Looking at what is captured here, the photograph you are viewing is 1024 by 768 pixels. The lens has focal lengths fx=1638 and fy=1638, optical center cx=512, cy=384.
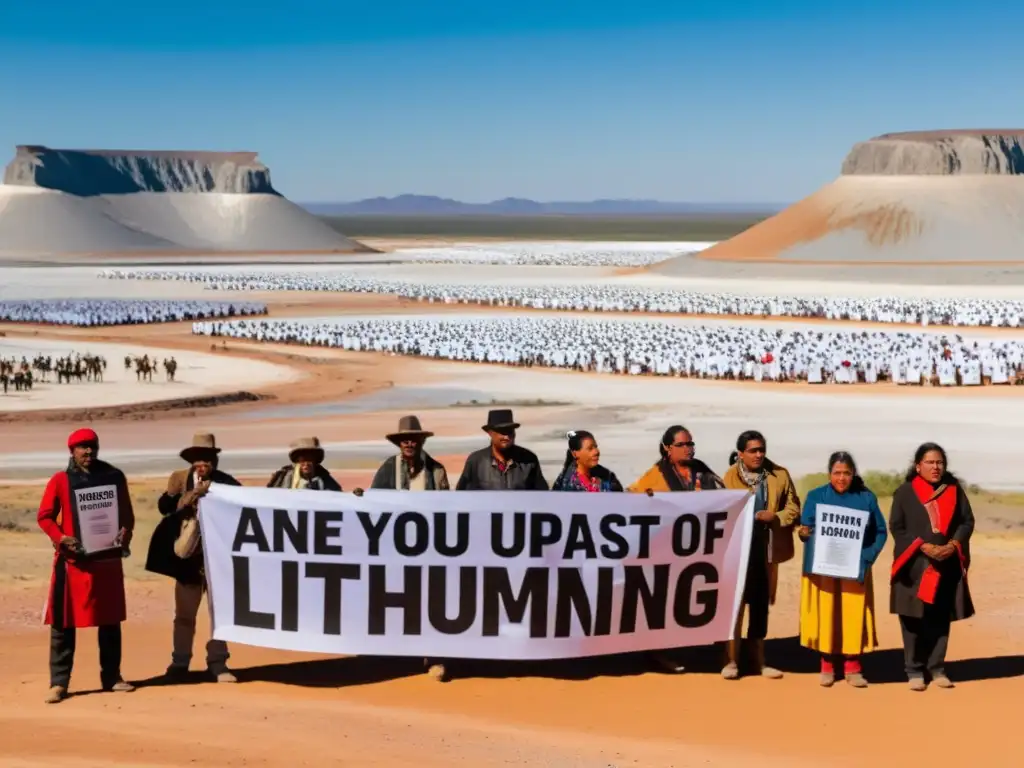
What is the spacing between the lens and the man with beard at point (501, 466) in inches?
347

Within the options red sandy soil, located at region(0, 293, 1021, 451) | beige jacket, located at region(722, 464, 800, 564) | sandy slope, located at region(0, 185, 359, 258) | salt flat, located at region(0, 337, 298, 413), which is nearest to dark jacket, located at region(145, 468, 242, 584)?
beige jacket, located at region(722, 464, 800, 564)

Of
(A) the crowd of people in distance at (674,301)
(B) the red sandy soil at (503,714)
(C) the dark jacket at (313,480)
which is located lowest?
(B) the red sandy soil at (503,714)

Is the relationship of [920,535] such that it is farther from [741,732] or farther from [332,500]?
[332,500]

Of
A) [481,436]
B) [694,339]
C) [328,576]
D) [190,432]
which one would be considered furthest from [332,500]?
[694,339]

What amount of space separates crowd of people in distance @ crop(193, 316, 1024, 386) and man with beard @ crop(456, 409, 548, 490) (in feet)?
84.5

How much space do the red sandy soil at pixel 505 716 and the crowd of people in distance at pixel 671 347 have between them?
25.1 m

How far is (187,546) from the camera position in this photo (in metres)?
8.90

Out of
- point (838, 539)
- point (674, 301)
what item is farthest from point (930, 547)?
point (674, 301)

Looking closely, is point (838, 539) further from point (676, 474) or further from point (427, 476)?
point (427, 476)

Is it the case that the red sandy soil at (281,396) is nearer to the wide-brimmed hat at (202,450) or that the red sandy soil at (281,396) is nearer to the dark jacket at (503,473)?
the wide-brimmed hat at (202,450)

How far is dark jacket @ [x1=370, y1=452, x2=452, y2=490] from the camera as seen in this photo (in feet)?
29.3

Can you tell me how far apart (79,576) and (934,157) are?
15764 cm

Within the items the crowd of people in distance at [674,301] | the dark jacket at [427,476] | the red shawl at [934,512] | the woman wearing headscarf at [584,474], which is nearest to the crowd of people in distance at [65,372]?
the dark jacket at [427,476]

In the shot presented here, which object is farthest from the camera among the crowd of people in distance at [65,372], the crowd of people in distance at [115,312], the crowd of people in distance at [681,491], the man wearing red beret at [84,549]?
the crowd of people in distance at [115,312]
